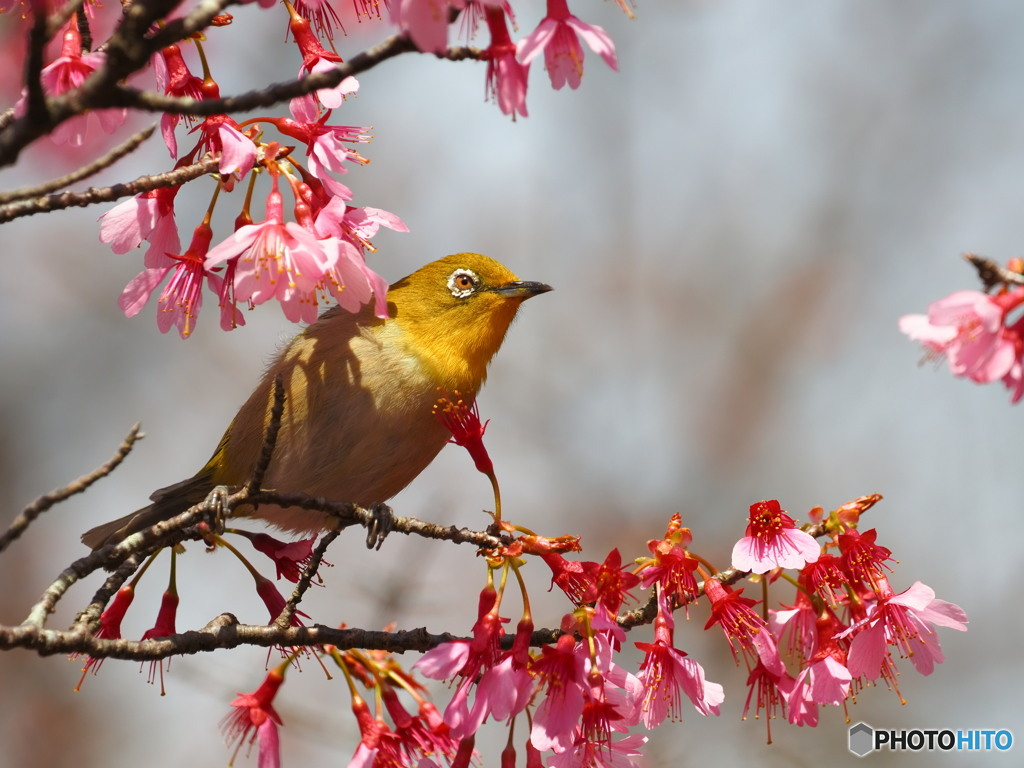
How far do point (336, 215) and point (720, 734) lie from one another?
5962 millimetres

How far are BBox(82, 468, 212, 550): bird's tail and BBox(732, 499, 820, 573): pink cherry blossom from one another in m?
2.90

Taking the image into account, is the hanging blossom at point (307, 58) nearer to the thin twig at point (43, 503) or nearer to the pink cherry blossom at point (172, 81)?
the pink cherry blossom at point (172, 81)

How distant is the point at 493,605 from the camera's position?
10.6ft

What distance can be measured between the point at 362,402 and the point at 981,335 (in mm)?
3085

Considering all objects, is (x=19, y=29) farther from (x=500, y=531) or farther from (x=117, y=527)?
(x=500, y=531)

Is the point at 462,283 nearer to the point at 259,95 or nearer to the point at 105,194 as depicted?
the point at 105,194

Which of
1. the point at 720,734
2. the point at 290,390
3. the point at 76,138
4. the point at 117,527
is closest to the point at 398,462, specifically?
the point at 290,390

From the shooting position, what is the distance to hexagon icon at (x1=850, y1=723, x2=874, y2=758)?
737 centimetres

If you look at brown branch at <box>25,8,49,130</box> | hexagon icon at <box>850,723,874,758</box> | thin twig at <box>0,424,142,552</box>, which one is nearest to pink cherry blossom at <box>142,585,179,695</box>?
thin twig at <box>0,424,142,552</box>

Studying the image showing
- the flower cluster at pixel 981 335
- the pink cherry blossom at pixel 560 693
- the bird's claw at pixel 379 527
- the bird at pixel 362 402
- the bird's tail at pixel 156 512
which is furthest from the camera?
the bird at pixel 362 402

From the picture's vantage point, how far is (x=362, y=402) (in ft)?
15.6

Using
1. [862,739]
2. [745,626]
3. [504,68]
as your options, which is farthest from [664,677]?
[862,739]

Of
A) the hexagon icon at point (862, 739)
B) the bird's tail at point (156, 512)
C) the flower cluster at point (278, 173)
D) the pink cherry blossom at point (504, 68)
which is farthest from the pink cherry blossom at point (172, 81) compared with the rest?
the hexagon icon at point (862, 739)

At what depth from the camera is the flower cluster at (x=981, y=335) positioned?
2215mm
